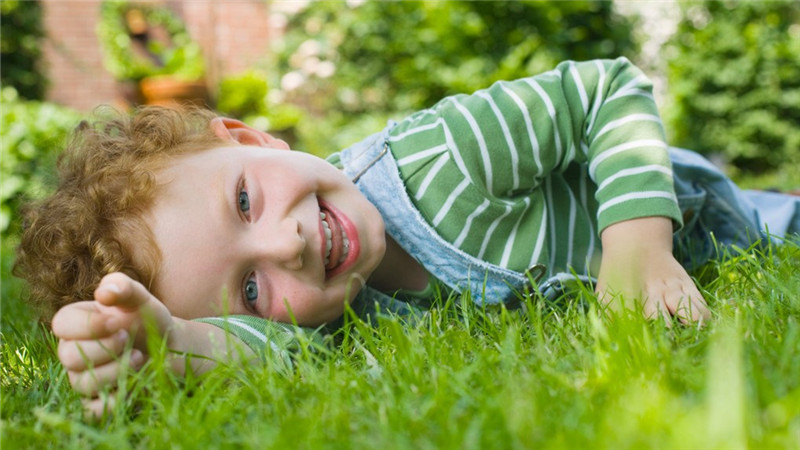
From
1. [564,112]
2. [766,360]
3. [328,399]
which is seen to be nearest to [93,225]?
[328,399]

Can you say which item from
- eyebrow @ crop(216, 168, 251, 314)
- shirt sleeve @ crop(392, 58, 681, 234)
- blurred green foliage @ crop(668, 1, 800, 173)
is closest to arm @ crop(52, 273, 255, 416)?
eyebrow @ crop(216, 168, 251, 314)

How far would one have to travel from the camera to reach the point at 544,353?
1246 millimetres

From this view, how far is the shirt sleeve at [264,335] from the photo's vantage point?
4.89ft

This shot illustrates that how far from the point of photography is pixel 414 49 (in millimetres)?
6891

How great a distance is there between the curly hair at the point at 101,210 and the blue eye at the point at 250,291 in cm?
20

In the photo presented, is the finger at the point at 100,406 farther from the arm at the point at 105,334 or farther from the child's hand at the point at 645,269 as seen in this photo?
the child's hand at the point at 645,269

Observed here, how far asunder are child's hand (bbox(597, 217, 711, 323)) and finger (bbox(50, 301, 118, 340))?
991mm

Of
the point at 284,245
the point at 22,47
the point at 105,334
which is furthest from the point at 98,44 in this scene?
the point at 105,334

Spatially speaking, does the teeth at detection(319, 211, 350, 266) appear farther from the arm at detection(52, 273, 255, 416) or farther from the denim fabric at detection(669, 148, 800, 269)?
the denim fabric at detection(669, 148, 800, 269)

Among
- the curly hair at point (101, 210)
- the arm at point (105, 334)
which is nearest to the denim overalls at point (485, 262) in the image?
the curly hair at point (101, 210)

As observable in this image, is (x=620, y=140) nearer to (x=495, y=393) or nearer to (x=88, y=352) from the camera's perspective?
(x=495, y=393)

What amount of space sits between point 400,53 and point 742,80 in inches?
125

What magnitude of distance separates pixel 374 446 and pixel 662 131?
4.77 feet

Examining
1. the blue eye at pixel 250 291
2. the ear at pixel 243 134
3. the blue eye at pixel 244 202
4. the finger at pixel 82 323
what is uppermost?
the ear at pixel 243 134
